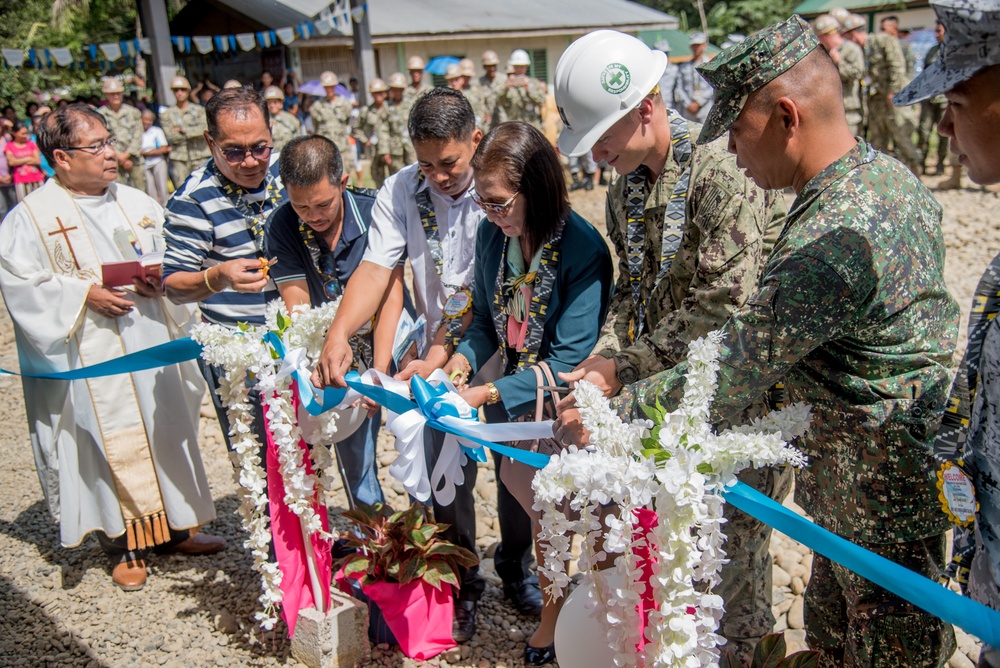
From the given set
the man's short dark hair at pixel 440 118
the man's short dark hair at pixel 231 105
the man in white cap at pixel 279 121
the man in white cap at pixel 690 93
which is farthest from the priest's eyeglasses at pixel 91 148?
the man in white cap at pixel 690 93

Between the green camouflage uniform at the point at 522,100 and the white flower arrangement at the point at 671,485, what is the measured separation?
44.5ft

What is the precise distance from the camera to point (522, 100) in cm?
1506

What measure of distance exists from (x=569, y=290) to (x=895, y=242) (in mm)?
1187

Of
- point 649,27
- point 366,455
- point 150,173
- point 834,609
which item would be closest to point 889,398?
point 834,609

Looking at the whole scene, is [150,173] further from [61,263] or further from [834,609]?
[834,609]

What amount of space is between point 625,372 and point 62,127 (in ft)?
9.89

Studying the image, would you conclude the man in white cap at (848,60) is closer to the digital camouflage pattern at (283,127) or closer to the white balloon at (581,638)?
the digital camouflage pattern at (283,127)

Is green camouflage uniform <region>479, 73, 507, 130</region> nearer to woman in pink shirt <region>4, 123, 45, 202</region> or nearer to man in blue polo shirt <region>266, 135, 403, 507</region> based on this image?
woman in pink shirt <region>4, 123, 45, 202</region>

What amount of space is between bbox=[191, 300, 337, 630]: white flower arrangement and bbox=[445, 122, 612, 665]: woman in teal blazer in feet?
2.05

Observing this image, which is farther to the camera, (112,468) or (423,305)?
(112,468)

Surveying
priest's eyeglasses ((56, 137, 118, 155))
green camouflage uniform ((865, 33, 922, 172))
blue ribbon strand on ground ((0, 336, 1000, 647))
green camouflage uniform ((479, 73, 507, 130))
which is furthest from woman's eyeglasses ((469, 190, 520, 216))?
green camouflage uniform ((479, 73, 507, 130))

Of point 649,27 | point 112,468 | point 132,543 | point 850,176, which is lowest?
point 132,543

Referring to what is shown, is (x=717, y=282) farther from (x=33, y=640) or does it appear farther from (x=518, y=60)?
(x=518, y=60)

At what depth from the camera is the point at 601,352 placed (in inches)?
104
